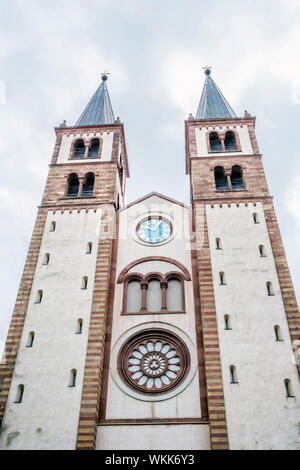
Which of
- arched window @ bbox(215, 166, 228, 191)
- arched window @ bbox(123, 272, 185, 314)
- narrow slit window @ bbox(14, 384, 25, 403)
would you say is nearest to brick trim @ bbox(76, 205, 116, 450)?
arched window @ bbox(123, 272, 185, 314)

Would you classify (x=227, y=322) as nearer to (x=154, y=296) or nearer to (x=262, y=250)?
(x=154, y=296)

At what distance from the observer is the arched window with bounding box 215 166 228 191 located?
2742 cm

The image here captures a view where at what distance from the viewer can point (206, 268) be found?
22078 mm

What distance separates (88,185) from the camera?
28.9 metres

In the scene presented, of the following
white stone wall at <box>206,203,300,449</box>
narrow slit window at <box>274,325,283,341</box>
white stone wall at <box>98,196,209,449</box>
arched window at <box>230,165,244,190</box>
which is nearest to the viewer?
white stone wall at <box>206,203,300,449</box>

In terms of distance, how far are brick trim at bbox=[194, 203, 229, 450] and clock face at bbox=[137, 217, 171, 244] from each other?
5.91 ft

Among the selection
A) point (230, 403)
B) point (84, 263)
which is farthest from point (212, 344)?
point (84, 263)

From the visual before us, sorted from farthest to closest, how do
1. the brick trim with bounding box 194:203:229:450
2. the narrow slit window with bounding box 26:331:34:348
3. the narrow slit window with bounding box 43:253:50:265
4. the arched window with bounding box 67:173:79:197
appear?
the arched window with bounding box 67:173:79:197, the narrow slit window with bounding box 43:253:50:265, the narrow slit window with bounding box 26:331:34:348, the brick trim with bounding box 194:203:229:450

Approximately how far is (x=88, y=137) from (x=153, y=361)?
1729cm

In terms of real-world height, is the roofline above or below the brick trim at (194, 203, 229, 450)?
above

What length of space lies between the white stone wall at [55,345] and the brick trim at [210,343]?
534 centimetres

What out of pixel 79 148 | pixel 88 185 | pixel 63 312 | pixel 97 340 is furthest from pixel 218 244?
pixel 79 148

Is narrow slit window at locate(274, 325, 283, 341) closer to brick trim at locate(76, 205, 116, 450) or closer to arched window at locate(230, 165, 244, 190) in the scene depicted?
brick trim at locate(76, 205, 116, 450)
